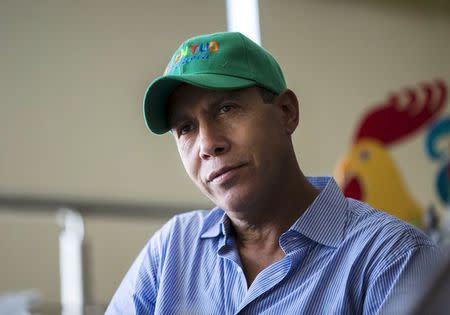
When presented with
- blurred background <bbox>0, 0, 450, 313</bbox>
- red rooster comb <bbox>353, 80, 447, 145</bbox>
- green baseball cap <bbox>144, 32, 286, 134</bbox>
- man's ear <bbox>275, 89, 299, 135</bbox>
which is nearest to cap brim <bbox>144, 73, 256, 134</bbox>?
green baseball cap <bbox>144, 32, 286, 134</bbox>

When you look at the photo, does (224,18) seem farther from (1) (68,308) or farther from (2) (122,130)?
(1) (68,308)

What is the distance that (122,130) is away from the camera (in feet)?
14.2

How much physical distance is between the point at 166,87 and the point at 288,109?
0.25m

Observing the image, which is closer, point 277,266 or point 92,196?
Result: point 277,266

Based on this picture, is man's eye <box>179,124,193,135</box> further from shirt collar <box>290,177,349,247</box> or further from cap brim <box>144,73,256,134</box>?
shirt collar <box>290,177,349,247</box>

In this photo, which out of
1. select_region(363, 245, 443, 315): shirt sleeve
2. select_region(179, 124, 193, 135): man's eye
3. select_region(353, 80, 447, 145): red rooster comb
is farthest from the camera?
select_region(353, 80, 447, 145): red rooster comb

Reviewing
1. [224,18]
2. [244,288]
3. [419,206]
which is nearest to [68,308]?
[244,288]

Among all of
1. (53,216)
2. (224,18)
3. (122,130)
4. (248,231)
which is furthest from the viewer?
(224,18)

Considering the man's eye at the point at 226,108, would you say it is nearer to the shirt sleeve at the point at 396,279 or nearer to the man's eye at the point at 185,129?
the man's eye at the point at 185,129

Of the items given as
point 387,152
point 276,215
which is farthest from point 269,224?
point 387,152

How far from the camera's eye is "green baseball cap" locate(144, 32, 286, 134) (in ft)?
4.55

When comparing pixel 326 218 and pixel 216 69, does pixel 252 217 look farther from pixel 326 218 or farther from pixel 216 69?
pixel 216 69

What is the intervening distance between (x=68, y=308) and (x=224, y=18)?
134 inches

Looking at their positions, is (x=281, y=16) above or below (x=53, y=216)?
above
